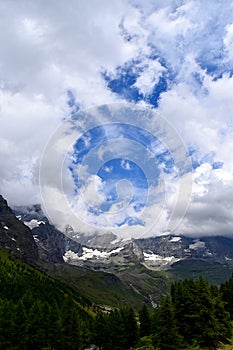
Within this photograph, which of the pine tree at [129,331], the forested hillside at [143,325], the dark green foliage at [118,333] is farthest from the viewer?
the dark green foliage at [118,333]

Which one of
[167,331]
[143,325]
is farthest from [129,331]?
[167,331]

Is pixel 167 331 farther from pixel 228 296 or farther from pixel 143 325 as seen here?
pixel 143 325

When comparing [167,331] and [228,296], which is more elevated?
[228,296]

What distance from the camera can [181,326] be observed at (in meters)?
68.1

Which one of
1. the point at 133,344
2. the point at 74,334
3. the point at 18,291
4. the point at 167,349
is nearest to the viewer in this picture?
the point at 167,349

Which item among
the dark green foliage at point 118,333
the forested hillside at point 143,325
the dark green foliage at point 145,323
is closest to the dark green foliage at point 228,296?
the forested hillside at point 143,325

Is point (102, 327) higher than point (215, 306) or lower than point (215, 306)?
lower

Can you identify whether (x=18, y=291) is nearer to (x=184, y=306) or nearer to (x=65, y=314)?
(x=65, y=314)

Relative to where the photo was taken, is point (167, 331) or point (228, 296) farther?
point (228, 296)

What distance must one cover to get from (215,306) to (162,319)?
11.8 metres

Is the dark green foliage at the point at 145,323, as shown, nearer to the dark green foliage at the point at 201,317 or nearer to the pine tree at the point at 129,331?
the pine tree at the point at 129,331

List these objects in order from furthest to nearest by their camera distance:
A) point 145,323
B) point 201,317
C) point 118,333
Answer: point 145,323 < point 118,333 < point 201,317

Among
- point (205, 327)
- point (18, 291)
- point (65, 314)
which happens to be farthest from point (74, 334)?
point (18, 291)

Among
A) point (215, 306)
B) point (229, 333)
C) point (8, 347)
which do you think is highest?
point (215, 306)
